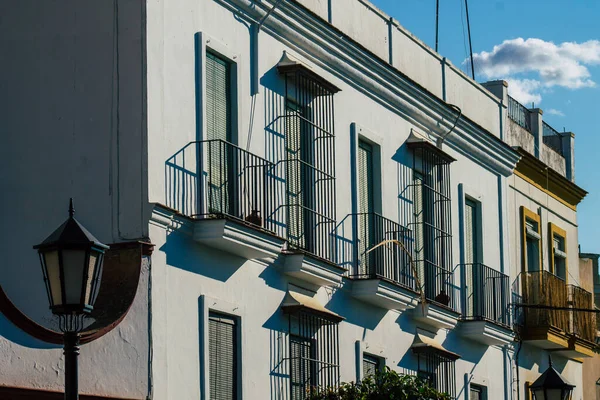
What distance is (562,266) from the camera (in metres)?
26.7

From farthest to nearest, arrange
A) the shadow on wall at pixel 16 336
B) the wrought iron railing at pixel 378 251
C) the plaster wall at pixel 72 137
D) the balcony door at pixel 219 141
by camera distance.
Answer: the wrought iron railing at pixel 378 251 → the balcony door at pixel 219 141 → the plaster wall at pixel 72 137 → the shadow on wall at pixel 16 336

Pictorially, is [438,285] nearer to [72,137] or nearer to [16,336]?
[72,137]

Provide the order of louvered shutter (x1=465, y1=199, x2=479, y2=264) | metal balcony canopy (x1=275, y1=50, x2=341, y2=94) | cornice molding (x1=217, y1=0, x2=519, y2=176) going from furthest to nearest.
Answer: louvered shutter (x1=465, y1=199, x2=479, y2=264) < cornice molding (x1=217, y1=0, x2=519, y2=176) < metal balcony canopy (x1=275, y1=50, x2=341, y2=94)

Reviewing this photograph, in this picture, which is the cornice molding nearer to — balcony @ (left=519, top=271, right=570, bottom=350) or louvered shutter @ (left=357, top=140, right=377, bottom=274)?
louvered shutter @ (left=357, top=140, right=377, bottom=274)

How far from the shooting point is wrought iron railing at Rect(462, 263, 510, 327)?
21688mm

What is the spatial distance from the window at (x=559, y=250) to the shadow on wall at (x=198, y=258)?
38.4 feet

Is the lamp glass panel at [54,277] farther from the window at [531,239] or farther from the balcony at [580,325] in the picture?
the balcony at [580,325]

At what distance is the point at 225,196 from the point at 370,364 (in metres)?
4.31

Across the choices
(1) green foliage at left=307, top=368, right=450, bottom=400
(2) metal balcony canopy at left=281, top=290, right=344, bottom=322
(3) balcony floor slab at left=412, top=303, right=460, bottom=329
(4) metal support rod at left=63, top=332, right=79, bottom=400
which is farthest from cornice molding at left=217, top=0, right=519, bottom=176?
(4) metal support rod at left=63, top=332, right=79, bottom=400

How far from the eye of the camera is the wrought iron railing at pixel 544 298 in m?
23.7

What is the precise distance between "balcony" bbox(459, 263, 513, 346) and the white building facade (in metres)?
0.05

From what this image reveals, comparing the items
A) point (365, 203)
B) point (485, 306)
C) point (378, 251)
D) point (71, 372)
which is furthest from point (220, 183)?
point (485, 306)

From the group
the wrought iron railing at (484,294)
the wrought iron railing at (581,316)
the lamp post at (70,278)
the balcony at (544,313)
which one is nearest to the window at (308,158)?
the wrought iron railing at (484,294)

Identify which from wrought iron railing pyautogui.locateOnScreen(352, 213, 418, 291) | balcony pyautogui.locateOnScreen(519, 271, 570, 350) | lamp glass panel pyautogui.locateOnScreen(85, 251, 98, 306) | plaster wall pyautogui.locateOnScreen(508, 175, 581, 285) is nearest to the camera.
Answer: lamp glass panel pyautogui.locateOnScreen(85, 251, 98, 306)
